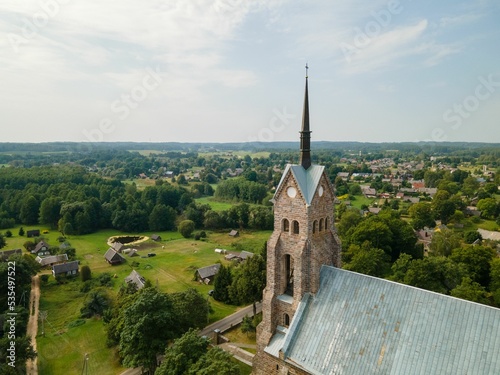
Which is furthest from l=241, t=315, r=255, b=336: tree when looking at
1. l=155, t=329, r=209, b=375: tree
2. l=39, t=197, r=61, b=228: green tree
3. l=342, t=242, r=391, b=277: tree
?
l=39, t=197, r=61, b=228: green tree

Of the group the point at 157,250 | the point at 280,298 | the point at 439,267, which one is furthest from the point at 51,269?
the point at 439,267

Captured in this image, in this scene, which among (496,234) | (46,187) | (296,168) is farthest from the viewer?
(46,187)

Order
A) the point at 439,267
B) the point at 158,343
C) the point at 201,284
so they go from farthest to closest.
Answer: the point at 201,284 → the point at 439,267 → the point at 158,343

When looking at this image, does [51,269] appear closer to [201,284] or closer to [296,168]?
[201,284]

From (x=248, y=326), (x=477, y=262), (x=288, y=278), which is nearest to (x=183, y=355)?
(x=288, y=278)

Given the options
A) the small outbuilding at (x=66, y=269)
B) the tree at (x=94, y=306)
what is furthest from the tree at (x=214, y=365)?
the small outbuilding at (x=66, y=269)

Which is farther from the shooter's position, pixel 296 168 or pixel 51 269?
pixel 51 269

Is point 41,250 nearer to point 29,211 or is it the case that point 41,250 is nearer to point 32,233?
point 32,233
